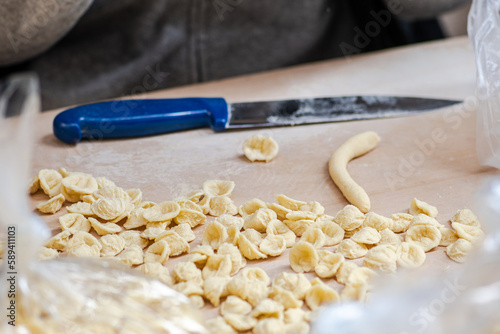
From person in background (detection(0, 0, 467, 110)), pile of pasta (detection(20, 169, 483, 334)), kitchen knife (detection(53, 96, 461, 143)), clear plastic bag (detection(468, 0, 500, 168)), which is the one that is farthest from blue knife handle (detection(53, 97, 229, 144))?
clear plastic bag (detection(468, 0, 500, 168))

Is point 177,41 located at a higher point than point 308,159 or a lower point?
higher

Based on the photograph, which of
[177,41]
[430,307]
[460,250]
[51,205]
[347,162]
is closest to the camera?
[430,307]

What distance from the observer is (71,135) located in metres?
0.95

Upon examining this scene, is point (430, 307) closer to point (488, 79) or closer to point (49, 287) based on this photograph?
point (49, 287)

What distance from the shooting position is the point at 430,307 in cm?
44

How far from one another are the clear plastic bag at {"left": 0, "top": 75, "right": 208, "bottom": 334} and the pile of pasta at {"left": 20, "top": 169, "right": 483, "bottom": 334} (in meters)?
0.08

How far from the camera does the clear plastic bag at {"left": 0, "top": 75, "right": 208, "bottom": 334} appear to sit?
1.45ft

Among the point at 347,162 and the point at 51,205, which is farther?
the point at 347,162

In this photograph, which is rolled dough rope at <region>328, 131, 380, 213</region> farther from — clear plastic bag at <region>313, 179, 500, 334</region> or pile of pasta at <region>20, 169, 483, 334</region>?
clear plastic bag at <region>313, 179, 500, 334</region>

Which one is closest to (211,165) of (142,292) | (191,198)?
(191,198)

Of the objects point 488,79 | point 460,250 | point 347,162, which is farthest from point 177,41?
point 460,250

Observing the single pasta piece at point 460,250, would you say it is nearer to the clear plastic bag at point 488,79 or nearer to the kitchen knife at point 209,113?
the clear plastic bag at point 488,79

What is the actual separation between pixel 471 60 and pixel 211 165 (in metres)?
0.70

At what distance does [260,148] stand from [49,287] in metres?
0.51
